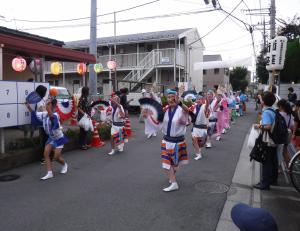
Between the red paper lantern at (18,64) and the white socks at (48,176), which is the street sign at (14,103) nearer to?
the white socks at (48,176)

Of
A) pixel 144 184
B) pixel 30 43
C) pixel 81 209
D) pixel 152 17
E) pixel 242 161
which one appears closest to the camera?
pixel 81 209

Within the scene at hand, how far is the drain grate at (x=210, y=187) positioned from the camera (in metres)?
5.76

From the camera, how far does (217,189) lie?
229 inches

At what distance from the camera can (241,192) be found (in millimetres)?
5699

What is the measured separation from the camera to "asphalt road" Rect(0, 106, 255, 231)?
14.3ft

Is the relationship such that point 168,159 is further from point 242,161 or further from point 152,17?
point 152,17

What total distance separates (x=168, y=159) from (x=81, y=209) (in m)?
1.73

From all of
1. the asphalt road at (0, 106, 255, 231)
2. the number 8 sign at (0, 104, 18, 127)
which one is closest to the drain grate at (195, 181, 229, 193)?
the asphalt road at (0, 106, 255, 231)

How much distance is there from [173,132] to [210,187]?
133cm

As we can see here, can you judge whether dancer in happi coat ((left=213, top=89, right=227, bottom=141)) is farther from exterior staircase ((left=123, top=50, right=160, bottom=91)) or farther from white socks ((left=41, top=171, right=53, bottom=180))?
exterior staircase ((left=123, top=50, right=160, bottom=91))

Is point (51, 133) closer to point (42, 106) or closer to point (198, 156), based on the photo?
point (42, 106)

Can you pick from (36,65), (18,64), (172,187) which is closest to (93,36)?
(36,65)

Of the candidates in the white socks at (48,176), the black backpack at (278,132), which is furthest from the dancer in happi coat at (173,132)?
the white socks at (48,176)

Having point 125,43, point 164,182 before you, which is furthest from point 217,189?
point 125,43
